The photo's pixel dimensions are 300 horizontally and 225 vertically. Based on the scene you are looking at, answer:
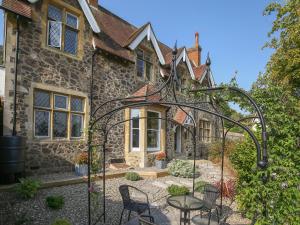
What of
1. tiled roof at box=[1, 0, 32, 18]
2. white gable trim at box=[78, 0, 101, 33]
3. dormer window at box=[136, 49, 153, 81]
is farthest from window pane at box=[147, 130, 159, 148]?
tiled roof at box=[1, 0, 32, 18]

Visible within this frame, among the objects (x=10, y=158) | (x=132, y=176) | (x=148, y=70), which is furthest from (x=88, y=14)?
(x=132, y=176)

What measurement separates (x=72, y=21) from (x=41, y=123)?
452cm

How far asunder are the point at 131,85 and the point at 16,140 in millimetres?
6729

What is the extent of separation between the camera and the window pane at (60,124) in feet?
32.2

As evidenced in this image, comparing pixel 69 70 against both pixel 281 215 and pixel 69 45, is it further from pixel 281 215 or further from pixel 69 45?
pixel 281 215

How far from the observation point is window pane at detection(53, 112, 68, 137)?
9820 mm

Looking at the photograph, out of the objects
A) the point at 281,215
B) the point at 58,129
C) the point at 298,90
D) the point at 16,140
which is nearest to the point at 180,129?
the point at 298,90

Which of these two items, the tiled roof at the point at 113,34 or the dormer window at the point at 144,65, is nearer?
the tiled roof at the point at 113,34

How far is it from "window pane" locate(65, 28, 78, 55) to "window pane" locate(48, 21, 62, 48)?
0.38 m

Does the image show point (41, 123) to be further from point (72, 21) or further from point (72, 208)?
point (72, 21)

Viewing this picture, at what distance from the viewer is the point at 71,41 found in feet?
34.5

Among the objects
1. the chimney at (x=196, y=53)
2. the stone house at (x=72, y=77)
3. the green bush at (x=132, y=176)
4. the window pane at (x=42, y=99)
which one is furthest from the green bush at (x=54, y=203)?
the chimney at (x=196, y=53)

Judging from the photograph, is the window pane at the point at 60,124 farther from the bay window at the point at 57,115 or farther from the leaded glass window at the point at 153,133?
the leaded glass window at the point at 153,133

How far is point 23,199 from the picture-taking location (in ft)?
21.0
